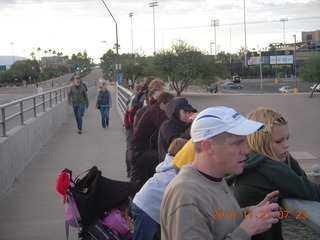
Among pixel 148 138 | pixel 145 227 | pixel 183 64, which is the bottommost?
pixel 145 227

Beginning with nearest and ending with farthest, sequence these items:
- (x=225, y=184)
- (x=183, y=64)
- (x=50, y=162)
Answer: (x=225, y=184), (x=50, y=162), (x=183, y=64)

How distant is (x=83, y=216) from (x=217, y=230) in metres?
2.31

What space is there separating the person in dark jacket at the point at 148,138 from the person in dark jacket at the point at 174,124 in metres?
0.43

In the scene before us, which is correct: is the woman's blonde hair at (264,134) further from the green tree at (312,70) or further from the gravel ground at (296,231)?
the green tree at (312,70)

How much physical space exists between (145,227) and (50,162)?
23.6 feet

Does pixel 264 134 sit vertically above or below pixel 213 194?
above

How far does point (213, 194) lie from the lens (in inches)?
88.3

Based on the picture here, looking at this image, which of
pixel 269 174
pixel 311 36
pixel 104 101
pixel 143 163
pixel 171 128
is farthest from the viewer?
pixel 311 36

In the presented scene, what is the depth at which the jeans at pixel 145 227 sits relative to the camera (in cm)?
362

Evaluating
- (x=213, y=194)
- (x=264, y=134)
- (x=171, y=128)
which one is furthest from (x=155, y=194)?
(x=213, y=194)

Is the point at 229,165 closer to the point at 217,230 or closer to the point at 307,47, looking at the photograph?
the point at 217,230

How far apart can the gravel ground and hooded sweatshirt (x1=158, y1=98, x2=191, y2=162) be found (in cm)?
191

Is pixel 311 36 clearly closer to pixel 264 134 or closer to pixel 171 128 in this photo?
pixel 171 128

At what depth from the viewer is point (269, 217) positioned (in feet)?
7.40
